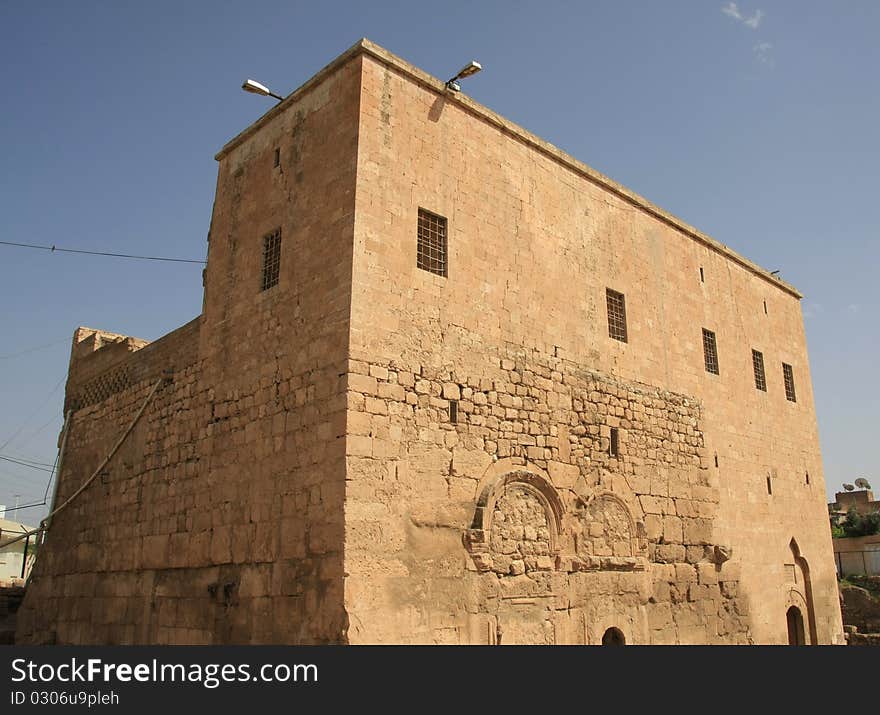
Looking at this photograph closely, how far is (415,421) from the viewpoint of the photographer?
8656mm

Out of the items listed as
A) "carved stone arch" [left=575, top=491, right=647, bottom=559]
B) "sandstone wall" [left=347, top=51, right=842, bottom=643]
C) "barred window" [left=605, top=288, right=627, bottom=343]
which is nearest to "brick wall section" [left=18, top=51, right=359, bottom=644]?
"sandstone wall" [left=347, top=51, right=842, bottom=643]

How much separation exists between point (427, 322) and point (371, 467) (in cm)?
193

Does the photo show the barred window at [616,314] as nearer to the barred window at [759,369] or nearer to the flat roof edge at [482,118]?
the flat roof edge at [482,118]

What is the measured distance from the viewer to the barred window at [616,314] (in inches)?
467

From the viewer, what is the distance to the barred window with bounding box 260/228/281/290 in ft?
32.2

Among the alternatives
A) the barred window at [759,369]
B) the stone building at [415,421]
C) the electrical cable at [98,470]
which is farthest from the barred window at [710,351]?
the electrical cable at [98,470]

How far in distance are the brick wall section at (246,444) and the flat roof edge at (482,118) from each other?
166 millimetres

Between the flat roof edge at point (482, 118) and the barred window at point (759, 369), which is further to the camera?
the barred window at point (759, 369)

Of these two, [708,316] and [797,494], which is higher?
[708,316]

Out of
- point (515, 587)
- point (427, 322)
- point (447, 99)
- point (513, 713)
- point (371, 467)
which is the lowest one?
point (513, 713)

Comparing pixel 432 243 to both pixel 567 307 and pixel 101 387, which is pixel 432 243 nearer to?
pixel 567 307

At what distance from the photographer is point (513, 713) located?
5.65m

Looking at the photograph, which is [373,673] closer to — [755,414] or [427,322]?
[427,322]

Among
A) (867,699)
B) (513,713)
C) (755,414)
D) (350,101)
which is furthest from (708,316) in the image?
(513,713)
